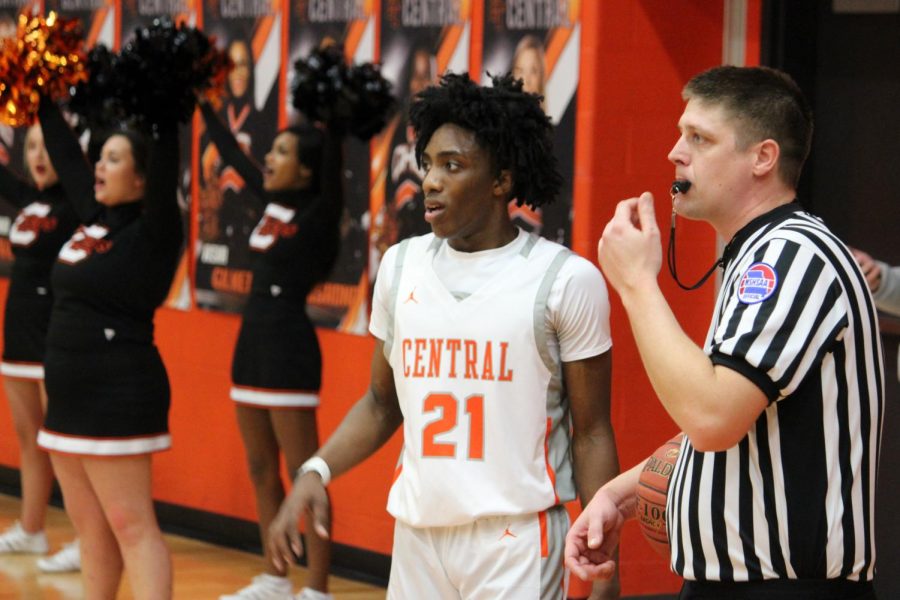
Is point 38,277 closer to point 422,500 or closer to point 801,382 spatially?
point 422,500

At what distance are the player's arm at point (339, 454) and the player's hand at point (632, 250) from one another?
A: 0.95 meters

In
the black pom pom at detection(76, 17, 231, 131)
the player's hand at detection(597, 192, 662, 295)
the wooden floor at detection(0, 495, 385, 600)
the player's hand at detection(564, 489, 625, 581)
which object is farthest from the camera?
the wooden floor at detection(0, 495, 385, 600)

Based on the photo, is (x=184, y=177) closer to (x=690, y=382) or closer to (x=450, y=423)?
(x=450, y=423)

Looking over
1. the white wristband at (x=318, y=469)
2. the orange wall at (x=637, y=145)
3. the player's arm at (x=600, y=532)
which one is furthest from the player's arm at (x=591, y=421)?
the orange wall at (x=637, y=145)

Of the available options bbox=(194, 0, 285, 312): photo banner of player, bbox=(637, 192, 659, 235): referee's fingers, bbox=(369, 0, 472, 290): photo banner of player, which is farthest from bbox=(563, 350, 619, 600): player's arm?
bbox=(194, 0, 285, 312): photo banner of player

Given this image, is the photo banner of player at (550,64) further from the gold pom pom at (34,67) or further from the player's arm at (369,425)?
the player's arm at (369,425)

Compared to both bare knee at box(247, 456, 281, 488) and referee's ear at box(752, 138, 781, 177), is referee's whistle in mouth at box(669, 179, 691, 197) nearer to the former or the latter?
referee's ear at box(752, 138, 781, 177)

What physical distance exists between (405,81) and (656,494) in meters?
3.36

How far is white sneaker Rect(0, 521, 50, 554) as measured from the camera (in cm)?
642

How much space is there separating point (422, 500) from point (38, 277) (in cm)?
366

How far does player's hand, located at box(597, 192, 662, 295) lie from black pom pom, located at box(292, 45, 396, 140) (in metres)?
3.17

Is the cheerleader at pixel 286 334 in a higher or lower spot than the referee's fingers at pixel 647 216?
lower

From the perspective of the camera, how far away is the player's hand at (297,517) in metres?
2.97

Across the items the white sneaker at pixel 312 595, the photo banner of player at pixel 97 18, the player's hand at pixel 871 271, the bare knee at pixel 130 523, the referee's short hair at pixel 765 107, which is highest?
the photo banner of player at pixel 97 18
